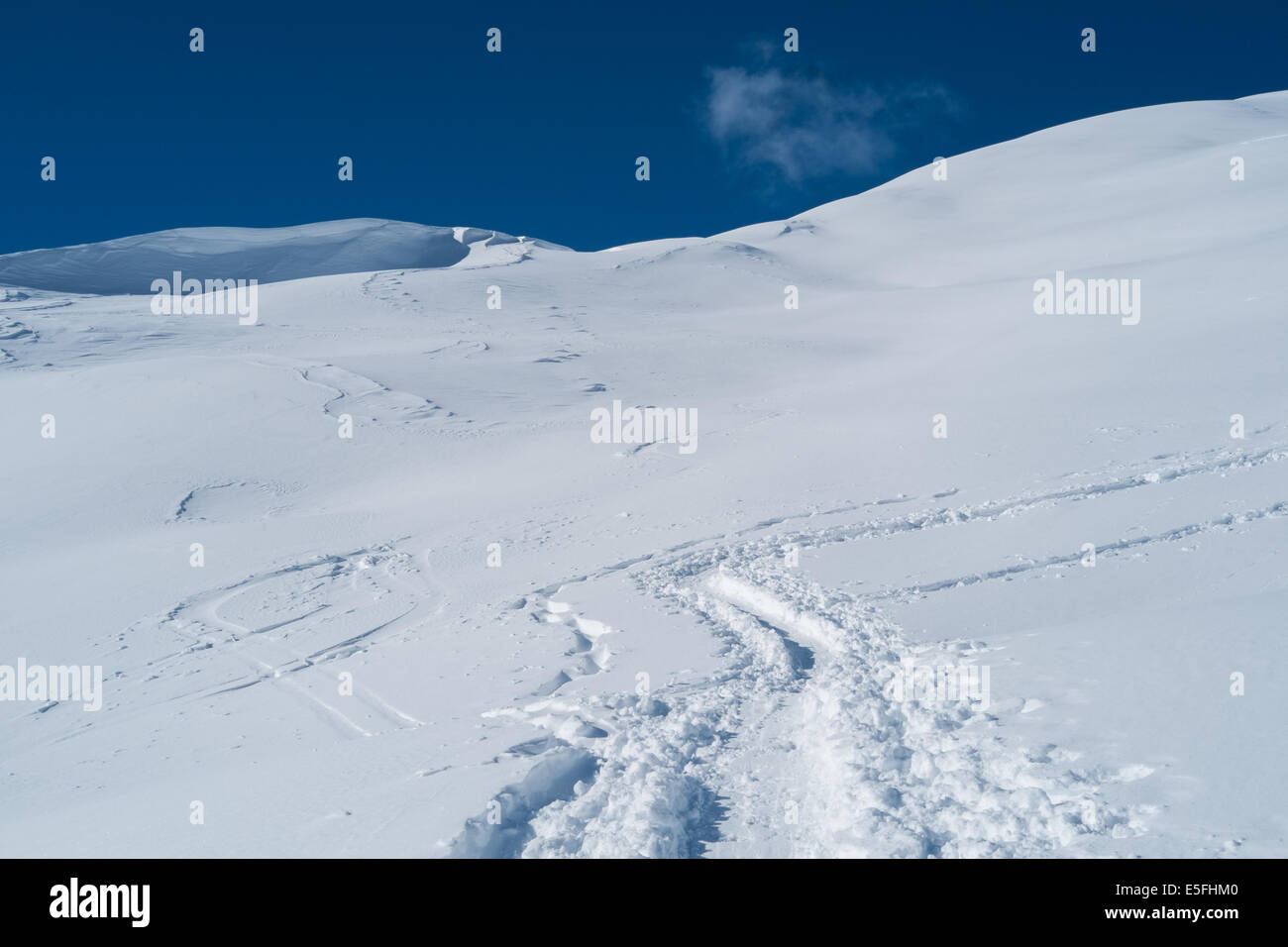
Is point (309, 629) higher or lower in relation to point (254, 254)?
lower

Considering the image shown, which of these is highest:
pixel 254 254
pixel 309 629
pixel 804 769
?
pixel 254 254

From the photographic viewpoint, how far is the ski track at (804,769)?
14.3 ft

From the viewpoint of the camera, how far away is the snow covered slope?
153ft

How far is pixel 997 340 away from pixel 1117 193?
23047 mm

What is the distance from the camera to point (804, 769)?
17.1ft

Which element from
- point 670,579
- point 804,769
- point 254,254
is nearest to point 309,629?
point 670,579

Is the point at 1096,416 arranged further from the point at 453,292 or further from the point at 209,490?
the point at 453,292

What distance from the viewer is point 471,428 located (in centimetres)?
1697

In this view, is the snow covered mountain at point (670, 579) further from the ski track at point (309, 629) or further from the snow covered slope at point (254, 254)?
the snow covered slope at point (254, 254)

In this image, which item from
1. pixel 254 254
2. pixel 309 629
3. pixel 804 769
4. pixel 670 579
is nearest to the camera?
pixel 804 769

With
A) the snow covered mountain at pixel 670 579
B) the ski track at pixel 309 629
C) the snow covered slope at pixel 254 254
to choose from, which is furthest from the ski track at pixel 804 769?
the snow covered slope at pixel 254 254

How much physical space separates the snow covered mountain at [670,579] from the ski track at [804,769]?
3 centimetres

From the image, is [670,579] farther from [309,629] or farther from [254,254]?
[254,254]

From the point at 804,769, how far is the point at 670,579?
409 cm
